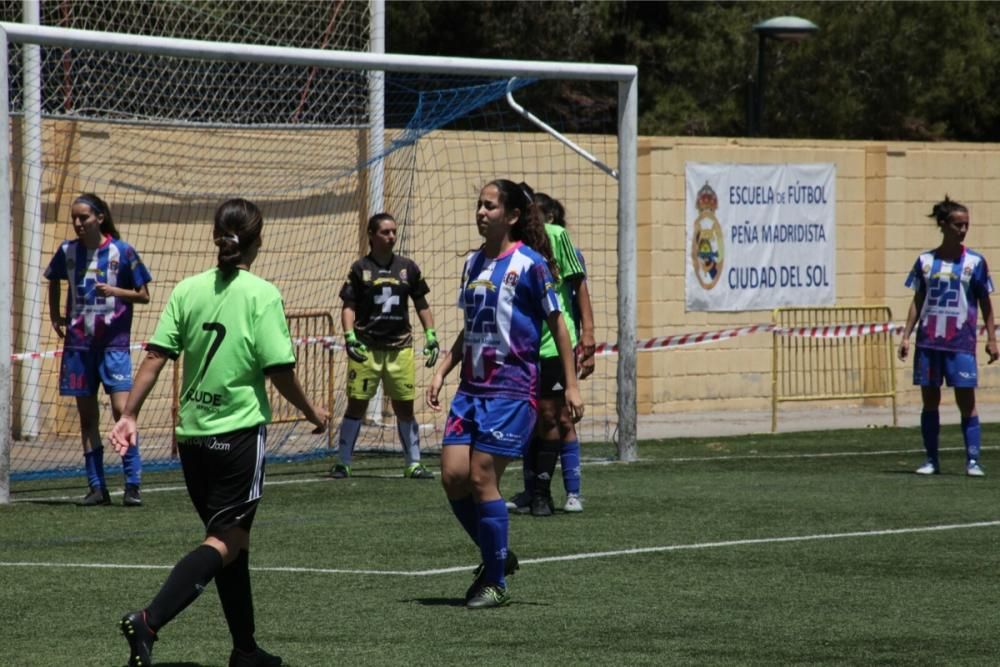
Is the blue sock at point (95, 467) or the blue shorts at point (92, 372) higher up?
the blue shorts at point (92, 372)

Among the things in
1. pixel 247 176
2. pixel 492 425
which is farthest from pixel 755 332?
pixel 492 425

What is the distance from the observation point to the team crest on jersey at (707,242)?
20672 millimetres

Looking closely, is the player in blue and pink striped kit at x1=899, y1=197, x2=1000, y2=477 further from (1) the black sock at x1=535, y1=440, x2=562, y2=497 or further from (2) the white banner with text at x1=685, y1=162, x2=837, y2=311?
(2) the white banner with text at x1=685, y1=162, x2=837, y2=311

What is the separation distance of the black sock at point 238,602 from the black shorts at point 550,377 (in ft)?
15.7

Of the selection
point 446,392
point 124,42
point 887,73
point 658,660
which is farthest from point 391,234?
point 887,73

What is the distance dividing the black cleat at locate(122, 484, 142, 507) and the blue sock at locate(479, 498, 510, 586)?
472 centimetres

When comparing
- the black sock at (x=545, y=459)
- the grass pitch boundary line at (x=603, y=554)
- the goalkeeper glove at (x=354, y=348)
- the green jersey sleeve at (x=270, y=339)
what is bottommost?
the grass pitch boundary line at (x=603, y=554)

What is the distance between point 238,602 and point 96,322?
5.90 metres

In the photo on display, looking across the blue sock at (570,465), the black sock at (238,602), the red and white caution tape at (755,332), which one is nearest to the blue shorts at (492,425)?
the black sock at (238,602)

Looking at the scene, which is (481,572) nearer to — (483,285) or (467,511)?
(467,511)

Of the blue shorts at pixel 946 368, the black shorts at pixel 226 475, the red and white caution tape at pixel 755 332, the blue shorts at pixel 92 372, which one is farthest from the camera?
the red and white caution tape at pixel 755 332

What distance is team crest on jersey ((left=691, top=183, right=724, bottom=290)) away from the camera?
2067 cm

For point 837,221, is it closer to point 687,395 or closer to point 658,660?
point 687,395

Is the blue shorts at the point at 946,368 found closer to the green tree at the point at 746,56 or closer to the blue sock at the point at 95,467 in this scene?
the blue sock at the point at 95,467
